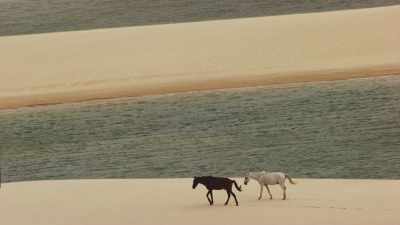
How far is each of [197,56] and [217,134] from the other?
4.60m

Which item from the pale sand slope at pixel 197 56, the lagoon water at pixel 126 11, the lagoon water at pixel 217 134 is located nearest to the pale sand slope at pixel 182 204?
the lagoon water at pixel 217 134

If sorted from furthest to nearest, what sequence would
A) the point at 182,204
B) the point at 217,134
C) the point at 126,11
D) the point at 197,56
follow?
the point at 126,11
the point at 197,56
the point at 217,134
the point at 182,204

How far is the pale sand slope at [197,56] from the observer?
14359 millimetres

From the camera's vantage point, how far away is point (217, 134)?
1165 centimetres

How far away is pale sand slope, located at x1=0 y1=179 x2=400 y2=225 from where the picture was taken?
7434mm

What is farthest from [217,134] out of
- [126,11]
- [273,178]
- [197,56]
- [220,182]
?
[126,11]

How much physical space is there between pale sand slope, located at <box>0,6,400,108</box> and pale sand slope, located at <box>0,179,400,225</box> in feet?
16.1

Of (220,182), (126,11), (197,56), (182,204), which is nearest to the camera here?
(220,182)

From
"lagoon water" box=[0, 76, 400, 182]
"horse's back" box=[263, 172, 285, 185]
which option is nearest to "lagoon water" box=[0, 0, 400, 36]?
"lagoon water" box=[0, 76, 400, 182]

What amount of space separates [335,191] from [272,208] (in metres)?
1.06

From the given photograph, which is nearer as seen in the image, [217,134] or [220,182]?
[220,182]

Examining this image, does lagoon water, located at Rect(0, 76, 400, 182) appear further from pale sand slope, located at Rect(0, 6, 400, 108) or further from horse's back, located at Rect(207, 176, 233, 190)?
horse's back, located at Rect(207, 176, 233, 190)

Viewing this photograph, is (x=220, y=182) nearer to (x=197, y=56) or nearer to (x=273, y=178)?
(x=273, y=178)

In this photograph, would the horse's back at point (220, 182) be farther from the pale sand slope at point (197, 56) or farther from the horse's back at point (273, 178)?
the pale sand slope at point (197, 56)
